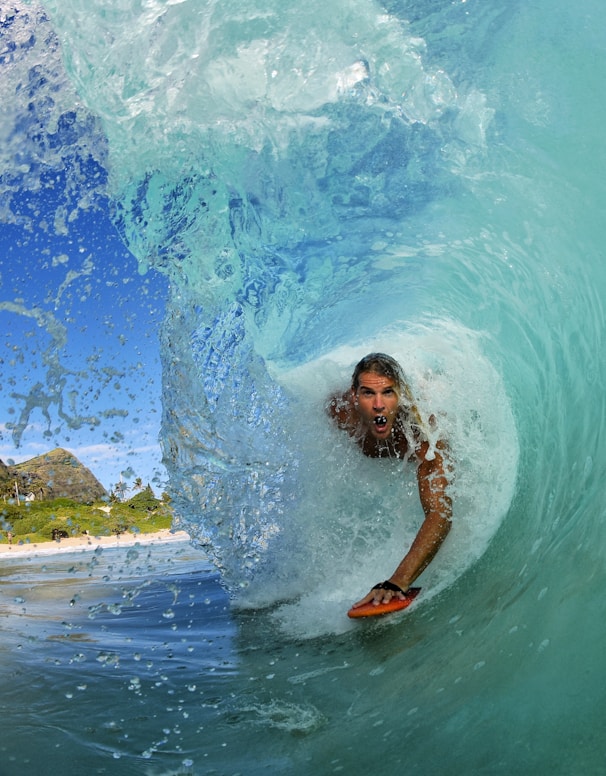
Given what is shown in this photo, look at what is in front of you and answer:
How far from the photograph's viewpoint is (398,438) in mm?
4492

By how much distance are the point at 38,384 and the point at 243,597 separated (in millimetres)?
2293

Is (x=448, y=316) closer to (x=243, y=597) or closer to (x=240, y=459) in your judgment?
(x=240, y=459)

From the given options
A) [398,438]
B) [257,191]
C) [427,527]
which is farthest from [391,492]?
[257,191]

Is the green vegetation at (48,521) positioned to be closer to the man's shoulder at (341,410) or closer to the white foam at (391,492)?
the white foam at (391,492)

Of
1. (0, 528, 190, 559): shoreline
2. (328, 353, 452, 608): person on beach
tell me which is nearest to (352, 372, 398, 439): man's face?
(328, 353, 452, 608): person on beach

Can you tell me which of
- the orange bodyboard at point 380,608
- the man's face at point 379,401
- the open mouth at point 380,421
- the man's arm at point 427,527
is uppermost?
the man's face at point 379,401

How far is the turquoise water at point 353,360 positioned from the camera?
8.84 feet

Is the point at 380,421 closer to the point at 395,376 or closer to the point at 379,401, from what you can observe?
the point at 379,401

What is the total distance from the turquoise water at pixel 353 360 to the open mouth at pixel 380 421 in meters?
0.44

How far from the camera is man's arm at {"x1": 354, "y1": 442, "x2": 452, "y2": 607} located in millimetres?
3605

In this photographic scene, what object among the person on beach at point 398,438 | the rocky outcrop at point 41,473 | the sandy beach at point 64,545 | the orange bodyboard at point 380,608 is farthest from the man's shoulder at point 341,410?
the sandy beach at point 64,545

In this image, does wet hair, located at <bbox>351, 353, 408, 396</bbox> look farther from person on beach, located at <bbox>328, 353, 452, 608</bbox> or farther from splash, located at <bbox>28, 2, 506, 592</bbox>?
splash, located at <bbox>28, 2, 506, 592</bbox>

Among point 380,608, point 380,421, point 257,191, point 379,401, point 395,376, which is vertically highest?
point 257,191

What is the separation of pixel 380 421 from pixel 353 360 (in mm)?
1731
